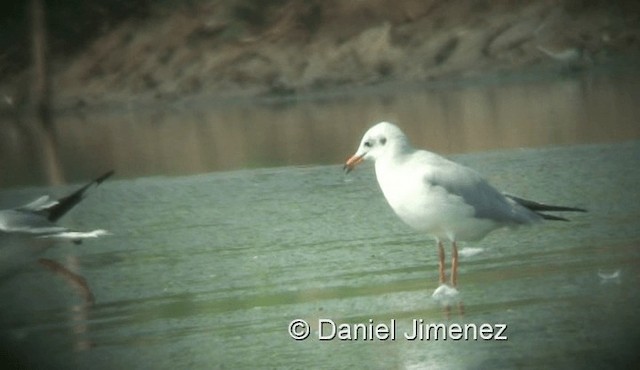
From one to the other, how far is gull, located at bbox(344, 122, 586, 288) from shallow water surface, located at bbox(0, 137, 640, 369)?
0.18 metres

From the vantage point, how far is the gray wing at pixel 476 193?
451 centimetres

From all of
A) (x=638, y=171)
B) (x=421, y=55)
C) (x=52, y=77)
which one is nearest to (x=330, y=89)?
(x=421, y=55)

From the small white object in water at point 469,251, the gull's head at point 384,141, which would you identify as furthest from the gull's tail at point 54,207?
the small white object in water at point 469,251

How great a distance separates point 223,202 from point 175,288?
1.71 m

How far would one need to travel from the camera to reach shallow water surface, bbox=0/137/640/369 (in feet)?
13.1

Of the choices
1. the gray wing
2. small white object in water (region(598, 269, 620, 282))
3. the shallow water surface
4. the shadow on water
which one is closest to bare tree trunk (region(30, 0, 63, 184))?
the shadow on water

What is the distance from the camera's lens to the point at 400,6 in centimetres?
1198

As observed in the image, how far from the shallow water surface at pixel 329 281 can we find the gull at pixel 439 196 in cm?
18

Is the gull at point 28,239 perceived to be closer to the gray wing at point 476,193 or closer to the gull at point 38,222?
the gull at point 38,222

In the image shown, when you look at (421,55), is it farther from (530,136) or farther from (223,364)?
(223,364)

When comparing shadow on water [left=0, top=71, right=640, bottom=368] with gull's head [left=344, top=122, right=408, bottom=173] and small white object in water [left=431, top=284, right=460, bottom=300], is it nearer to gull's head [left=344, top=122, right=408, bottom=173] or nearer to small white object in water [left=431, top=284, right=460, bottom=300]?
small white object in water [left=431, top=284, right=460, bottom=300]

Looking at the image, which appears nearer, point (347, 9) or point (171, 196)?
point (171, 196)

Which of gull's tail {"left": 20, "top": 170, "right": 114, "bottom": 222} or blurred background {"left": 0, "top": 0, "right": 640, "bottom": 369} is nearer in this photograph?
blurred background {"left": 0, "top": 0, "right": 640, "bottom": 369}

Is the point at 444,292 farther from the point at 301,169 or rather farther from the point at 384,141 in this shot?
the point at 301,169
